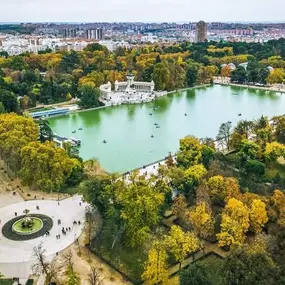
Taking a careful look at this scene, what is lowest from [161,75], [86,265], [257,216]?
[86,265]

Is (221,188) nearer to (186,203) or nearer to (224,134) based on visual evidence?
(186,203)

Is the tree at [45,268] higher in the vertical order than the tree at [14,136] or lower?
lower

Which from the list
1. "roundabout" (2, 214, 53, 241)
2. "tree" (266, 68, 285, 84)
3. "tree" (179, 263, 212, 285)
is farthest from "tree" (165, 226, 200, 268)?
"tree" (266, 68, 285, 84)

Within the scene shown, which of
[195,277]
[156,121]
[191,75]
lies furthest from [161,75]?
[195,277]

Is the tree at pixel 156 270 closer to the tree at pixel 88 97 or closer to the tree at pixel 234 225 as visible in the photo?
the tree at pixel 234 225

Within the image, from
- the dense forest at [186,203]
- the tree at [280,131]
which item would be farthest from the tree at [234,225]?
the tree at [280,131]

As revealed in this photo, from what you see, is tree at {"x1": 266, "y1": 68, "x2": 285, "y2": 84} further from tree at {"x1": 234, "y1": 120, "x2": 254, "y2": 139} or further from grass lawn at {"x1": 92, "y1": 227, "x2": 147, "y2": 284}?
grass lawn at {"x1": 92, "y1": 227, "x2": 147, "y2": 284}
